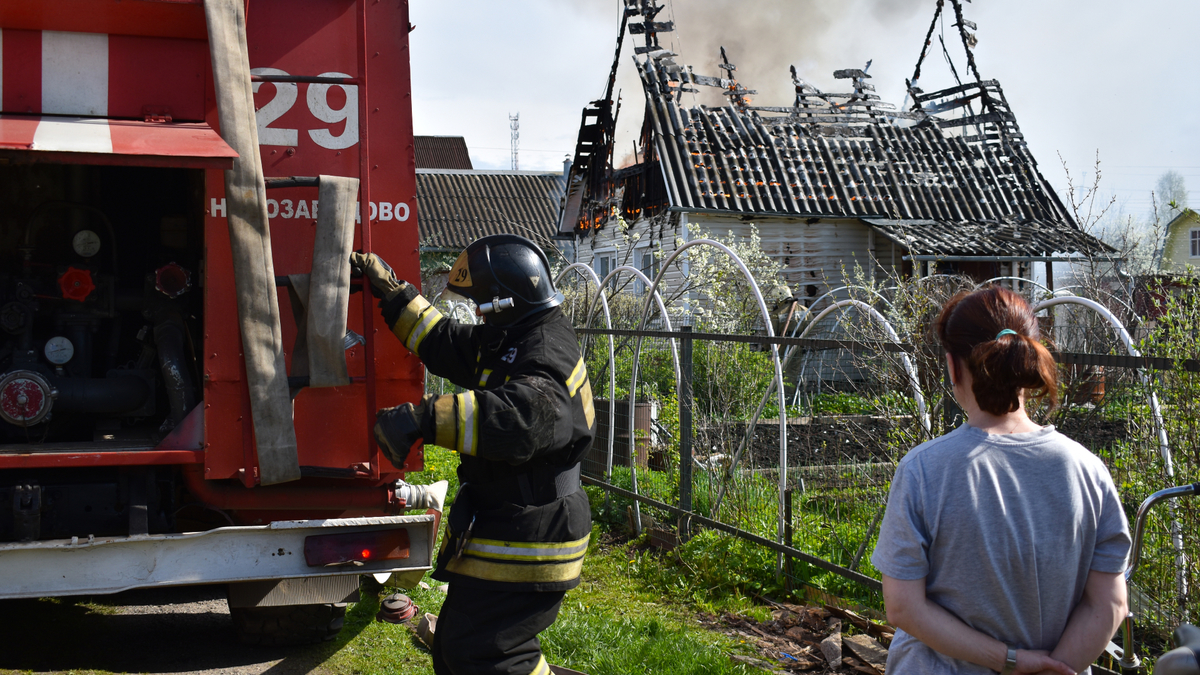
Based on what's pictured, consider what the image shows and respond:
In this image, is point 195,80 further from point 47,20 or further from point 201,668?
point 201,668

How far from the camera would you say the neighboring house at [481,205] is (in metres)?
29.4

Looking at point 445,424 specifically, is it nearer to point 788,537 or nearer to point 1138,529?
point 1138,529

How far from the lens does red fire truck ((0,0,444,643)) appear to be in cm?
342

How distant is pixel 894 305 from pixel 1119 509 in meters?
3.79

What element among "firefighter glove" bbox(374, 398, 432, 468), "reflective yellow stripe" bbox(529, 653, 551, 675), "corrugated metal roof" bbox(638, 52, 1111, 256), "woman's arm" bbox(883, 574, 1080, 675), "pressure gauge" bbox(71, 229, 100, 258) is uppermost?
A: "corrugated metal roof" bbox(638, 52, 1111, 256)

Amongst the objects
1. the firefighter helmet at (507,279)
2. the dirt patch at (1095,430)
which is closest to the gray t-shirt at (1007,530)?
the firefighter helmet at (507,279)

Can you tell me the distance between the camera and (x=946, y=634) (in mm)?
1993

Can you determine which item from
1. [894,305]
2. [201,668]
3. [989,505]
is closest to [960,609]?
[989,505]

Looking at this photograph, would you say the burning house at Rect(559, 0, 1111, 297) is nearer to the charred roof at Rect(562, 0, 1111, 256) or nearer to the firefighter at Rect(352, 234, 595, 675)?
the charred roof at Rect(562, 0, 1111, 256)

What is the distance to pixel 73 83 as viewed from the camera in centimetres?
355

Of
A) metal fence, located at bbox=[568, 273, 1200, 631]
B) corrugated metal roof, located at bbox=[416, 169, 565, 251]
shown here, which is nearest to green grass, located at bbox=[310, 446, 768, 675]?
metal fence, located at bbox=[568, 273, 1200, 631]

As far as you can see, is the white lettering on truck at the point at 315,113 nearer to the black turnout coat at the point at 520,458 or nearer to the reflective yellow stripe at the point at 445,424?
the black turnout coat at the point at 520,458

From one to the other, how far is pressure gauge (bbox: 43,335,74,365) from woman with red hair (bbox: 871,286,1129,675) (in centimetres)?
364

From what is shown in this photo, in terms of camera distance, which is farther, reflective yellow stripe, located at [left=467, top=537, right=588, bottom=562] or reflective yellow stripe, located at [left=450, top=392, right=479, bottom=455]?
reflective yellow stripe, located at [left=467, top=537, right=588, bottom=562]
